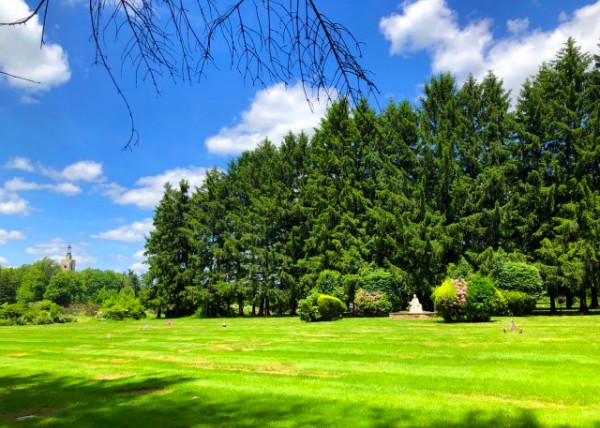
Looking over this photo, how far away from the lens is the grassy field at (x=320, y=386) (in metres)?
4.65

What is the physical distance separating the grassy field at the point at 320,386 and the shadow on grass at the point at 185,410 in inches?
0.6

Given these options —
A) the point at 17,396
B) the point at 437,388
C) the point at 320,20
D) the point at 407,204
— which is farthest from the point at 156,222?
the point at 320,20

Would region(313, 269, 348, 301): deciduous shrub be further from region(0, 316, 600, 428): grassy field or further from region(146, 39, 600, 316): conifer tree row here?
region(0, 316, 600, 428): grassy field

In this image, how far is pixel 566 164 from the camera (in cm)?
2659

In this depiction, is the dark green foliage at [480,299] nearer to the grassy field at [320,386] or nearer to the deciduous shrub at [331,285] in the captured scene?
the grassy field at [320,386]

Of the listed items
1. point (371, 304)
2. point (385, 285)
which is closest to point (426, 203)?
point (385, 285)

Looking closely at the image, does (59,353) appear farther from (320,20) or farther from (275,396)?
(320,20)

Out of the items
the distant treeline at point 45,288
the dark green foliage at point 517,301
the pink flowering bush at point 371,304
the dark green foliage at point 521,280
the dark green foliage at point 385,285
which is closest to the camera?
the dark green foliage at point 517,301

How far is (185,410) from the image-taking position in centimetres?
511

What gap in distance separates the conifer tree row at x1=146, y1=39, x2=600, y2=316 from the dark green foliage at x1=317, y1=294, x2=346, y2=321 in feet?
17.0

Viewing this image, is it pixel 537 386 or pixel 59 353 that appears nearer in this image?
pixel 537 386

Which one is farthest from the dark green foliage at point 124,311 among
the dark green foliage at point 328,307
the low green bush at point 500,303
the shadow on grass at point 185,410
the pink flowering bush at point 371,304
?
the shadow on grass at point 185,410

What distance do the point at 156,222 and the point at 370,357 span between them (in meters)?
37.6

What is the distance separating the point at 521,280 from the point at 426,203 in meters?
8.80
